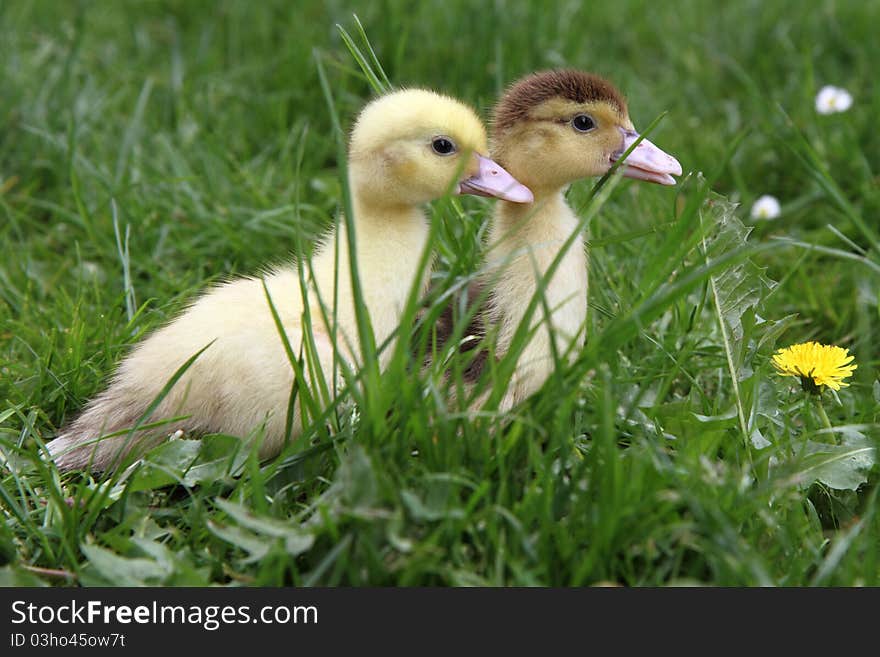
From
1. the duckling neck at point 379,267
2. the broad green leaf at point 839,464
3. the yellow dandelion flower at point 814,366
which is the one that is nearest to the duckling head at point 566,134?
the duckling neck at point 379,267

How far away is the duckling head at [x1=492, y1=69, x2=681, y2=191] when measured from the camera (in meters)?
3.01

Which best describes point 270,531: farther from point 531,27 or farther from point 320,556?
point 531,27

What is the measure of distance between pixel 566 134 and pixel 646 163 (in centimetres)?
24

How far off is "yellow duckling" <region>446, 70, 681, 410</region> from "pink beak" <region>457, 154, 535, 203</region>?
57mm

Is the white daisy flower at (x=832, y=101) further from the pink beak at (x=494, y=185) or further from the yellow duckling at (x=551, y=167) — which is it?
the pink beak at (x=494, y=185)

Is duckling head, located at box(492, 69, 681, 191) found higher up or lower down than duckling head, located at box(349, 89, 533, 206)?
higher up

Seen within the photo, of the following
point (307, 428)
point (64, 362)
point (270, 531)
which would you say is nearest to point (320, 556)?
point (270, 531)

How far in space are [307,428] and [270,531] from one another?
0.31 m

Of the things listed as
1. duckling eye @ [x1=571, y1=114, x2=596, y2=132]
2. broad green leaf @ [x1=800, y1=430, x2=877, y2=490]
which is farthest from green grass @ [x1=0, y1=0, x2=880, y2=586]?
duckling eye @ [x1=571, y1=114, x2=596, y2=132]

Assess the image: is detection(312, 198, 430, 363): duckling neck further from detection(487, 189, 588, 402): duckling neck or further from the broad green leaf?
the broad green leaf

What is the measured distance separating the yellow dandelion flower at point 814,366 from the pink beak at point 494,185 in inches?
30.5

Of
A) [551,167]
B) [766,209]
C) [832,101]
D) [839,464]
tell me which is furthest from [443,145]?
[832,101]

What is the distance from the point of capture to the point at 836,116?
471 cm

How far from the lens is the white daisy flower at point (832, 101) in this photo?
15.4 ft
